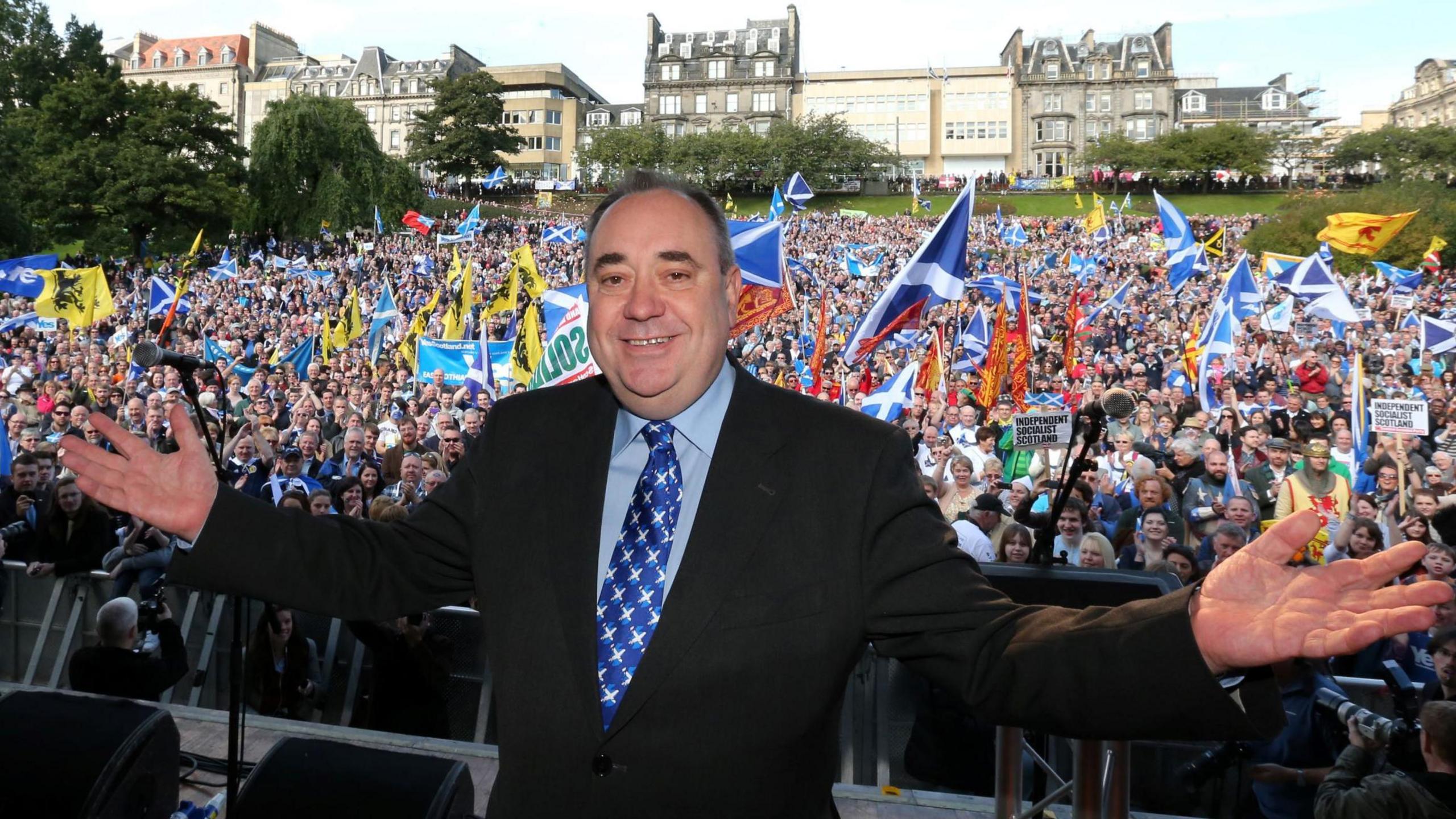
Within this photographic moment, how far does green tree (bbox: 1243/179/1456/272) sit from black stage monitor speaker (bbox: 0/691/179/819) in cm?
3993

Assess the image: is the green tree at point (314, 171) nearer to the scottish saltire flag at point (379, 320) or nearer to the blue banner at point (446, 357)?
the scottish saltire flag at point (379, 320)

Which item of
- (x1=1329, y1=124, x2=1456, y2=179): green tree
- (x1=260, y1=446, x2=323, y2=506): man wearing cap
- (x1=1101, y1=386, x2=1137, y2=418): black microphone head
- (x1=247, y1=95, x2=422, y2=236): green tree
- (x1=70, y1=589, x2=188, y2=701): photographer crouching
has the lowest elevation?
(x1=70, y1=589, x2=188, y2=701): photographer crouching

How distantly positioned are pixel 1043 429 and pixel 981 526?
91 centimetres

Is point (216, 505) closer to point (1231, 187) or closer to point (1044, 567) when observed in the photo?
point (1044, 567)

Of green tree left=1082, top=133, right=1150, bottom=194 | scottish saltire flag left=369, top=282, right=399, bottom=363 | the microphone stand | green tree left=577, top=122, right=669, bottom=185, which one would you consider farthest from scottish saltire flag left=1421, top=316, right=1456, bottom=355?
green tree left=577, top=122, right=669, bottom=185

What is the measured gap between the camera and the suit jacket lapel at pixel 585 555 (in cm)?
147

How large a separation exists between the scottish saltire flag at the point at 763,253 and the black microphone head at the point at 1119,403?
8491mm

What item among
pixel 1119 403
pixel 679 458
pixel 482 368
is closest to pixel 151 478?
pixel 679 458

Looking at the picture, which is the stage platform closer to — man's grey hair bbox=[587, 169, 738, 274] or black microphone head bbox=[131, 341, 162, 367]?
black microphone head bbox=[131, 341, 162, 367]

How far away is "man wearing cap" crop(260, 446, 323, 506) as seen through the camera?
784 centimetres

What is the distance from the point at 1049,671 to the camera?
1295mm

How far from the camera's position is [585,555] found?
1546 mm

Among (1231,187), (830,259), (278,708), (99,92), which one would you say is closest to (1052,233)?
(830,259)

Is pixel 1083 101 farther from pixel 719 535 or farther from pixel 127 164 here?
pixel 719 535
